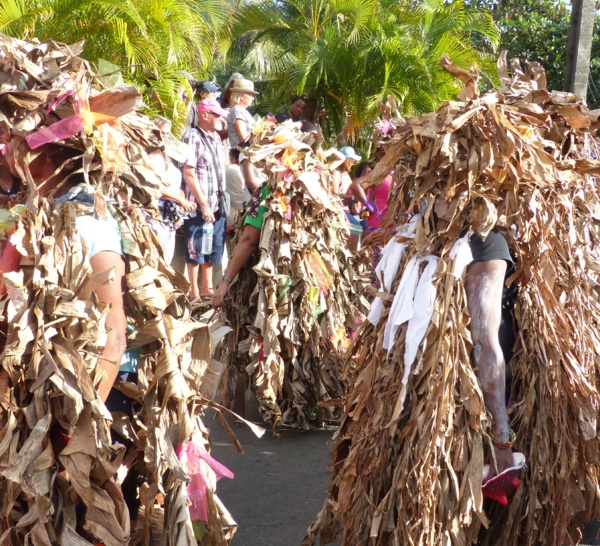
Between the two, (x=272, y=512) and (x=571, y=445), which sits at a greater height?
(x=571, y=445)

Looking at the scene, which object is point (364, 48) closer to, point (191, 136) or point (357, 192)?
point (357, 192)

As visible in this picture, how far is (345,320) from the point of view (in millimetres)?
5453

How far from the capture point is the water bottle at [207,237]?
Answer: 745 centimetres

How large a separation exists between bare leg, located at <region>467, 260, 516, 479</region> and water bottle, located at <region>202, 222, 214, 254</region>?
186 inches

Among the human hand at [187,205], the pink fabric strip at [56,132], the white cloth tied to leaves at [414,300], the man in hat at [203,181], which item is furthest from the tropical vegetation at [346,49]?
the pink fabric strip at [56,132]

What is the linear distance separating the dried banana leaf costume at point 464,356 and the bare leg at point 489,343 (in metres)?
0.06

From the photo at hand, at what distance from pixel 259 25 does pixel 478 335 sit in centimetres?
1346

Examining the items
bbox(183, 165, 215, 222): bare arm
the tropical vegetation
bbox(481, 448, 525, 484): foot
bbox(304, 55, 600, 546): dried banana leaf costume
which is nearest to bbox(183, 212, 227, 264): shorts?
bbox(183, 165, 215, 222): bare arm

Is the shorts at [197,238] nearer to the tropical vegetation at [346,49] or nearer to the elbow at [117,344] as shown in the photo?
the tropical vegetation at [346,49]

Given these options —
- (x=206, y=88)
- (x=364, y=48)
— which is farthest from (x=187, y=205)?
(x=364, y=48)

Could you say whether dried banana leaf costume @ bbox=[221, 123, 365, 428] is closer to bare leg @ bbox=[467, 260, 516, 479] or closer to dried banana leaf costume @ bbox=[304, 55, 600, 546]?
dried banana leaf costume @ bbox=[304, 55, 600, 546]

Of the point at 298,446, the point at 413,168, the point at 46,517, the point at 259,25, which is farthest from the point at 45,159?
Answer: the point at 259,25

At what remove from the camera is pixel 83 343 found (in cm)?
227

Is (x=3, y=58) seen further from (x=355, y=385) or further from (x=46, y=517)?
(x=355, y=385)
